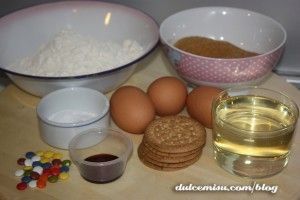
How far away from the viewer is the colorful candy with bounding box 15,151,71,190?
803 mm

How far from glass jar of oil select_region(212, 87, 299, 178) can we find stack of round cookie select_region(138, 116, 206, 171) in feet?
0.13

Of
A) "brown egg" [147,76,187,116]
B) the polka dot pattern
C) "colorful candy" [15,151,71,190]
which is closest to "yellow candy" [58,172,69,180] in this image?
"colorful candy" [15,151,71,190]

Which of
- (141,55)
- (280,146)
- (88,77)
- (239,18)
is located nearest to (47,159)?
(88,77)

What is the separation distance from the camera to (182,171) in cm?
83

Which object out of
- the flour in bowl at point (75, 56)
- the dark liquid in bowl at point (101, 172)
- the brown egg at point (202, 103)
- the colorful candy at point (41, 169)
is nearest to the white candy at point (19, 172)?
the colorful candy at point (41, 169)

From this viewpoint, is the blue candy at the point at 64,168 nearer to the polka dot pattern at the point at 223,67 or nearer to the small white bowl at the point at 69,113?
the small white bowl at the point at 69,113

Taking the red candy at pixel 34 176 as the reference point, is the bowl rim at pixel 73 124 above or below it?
above

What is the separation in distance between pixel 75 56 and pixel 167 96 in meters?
0.21

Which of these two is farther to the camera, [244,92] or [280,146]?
[244,92]

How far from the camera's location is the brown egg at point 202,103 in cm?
90

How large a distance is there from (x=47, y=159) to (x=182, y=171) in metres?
0.23

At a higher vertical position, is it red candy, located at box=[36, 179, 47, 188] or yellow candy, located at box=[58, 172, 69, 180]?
yellow candy, located at box=[58, 172, 69, 180]

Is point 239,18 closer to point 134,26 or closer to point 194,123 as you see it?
point 134,26

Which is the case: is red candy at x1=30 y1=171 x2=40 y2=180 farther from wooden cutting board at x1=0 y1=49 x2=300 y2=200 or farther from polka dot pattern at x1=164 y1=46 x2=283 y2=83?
polka dot pattern at x1=164 y1=46 x2=283 y2=83
